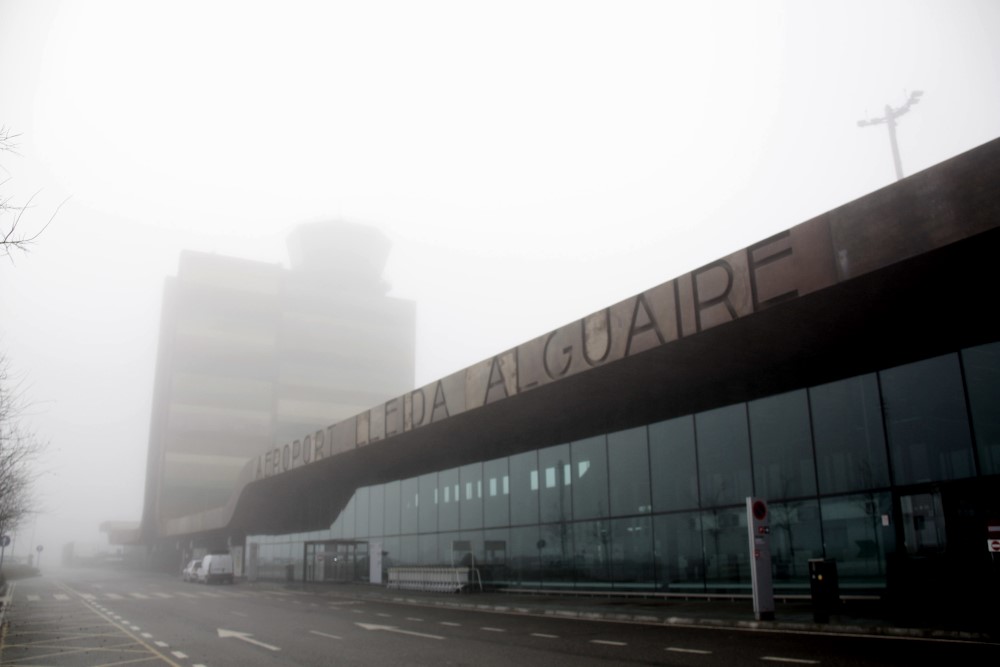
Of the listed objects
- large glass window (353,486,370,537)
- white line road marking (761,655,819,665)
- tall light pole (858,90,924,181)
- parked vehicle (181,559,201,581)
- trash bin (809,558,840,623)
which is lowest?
parked vehicle (181,559,201,581)

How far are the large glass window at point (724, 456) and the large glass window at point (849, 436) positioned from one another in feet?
7.92

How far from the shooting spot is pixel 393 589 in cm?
3516

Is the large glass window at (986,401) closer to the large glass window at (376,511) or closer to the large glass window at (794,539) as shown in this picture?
the large glass window at (794,539)

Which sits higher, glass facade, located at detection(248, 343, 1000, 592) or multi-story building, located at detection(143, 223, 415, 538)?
multi-story building, located at detection(143, 223, 415, 538)

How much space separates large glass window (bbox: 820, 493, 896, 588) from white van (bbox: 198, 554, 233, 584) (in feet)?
129

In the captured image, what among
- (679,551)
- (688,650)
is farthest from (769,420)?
(688,650)

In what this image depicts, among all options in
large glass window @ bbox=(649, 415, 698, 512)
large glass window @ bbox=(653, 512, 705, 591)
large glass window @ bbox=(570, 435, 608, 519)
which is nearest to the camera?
large glass window @ bbox=(653, 512, 705, 591)

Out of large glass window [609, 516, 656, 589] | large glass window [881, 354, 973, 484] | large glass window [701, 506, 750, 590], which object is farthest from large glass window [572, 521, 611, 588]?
large glass window [881, 354, 973, 484]

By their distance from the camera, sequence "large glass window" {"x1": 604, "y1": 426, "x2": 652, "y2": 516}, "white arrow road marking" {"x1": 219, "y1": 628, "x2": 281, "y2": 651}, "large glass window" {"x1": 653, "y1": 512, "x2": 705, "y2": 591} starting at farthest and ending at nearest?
"large glass window" {"x1": 604, "y1": 426, "x2": 652, "y2": 516} < "large glass window" {"x1": 653, "y1": 512, "x2": 705, "y2": 591} < "white arrow road marking" {"x1": 219, "y1": 628, "x2": 281, "y2": 651}

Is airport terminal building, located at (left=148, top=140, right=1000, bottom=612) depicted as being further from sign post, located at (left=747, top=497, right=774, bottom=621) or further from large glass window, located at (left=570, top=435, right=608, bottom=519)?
sign post, located at (left=747, top=497, right=774, bottom=621)

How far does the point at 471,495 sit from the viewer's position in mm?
34188

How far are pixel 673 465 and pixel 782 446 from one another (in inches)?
159

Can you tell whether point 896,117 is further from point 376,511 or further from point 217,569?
point 217,569

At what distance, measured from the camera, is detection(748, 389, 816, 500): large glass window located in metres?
20.3
